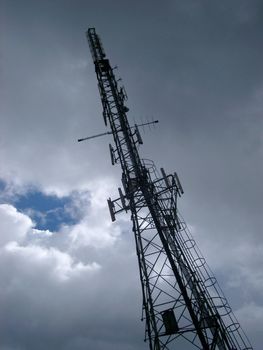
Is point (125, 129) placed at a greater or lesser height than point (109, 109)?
lesser

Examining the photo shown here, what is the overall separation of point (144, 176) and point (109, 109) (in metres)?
6.54

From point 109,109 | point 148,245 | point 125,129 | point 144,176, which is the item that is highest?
point 109,109

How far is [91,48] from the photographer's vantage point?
74.9 feet

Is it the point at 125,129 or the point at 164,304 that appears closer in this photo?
the point at 164,304

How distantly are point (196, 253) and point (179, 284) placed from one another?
8.33 feet

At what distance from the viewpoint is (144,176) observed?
55.2 ft

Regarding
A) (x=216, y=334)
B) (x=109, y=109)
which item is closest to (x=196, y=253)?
(x=216, y=334)

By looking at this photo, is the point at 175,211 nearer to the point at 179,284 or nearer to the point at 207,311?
the point at 179,284

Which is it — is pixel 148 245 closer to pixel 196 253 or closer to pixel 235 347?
pixel 196 253

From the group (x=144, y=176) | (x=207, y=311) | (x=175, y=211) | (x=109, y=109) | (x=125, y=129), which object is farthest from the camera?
(x=109, y=109)

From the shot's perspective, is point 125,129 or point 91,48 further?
point 91,48

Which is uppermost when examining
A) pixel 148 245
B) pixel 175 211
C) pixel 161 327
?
pixel 175 211

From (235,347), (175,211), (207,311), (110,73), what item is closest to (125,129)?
(110,73)

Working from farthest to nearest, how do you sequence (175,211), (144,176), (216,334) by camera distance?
(144,176) → (175,211) → (216,334)
